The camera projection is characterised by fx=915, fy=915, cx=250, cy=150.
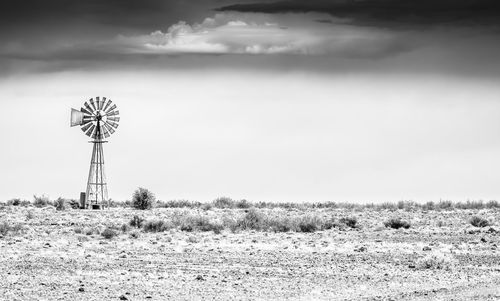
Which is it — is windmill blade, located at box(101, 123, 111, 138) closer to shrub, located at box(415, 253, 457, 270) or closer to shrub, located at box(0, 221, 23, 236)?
shrub, located at box(0, 221, 23, 236)

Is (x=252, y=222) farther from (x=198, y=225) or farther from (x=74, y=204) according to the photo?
(x=74, y=204)

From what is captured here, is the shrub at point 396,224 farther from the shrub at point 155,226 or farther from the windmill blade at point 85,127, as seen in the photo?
the windmill blade at point 85,127

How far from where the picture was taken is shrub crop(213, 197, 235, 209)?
274ft

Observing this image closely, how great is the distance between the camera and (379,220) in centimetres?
5738

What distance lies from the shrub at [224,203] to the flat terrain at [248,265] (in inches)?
1452

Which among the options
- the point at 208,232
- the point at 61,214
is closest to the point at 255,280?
the point at 208,232

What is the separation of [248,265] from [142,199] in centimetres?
4806

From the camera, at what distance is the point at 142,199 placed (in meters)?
76.6

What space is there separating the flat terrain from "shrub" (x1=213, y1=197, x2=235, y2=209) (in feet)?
121

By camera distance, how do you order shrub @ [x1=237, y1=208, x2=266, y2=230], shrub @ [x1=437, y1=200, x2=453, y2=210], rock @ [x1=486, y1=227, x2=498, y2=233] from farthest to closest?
shrub @ [x1=437, y1=200, x2=453, y2=210], shrub @ [x1=237, y1=208, x2=266, y2=230], rock @ [x1=486, y1=227, x2=498, y2=233]

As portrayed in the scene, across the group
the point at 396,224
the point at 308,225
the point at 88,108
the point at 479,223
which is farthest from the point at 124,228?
the point at 88,108

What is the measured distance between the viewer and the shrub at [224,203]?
8338 cm

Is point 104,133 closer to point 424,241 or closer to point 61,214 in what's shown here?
point 61,214

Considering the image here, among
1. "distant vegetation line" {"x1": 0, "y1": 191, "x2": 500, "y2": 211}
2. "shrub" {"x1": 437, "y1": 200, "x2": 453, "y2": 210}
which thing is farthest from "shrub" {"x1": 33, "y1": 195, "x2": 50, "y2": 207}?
"shrub" {"x1": 437, "y1": 200, "x2": 453, "y2": 210}
